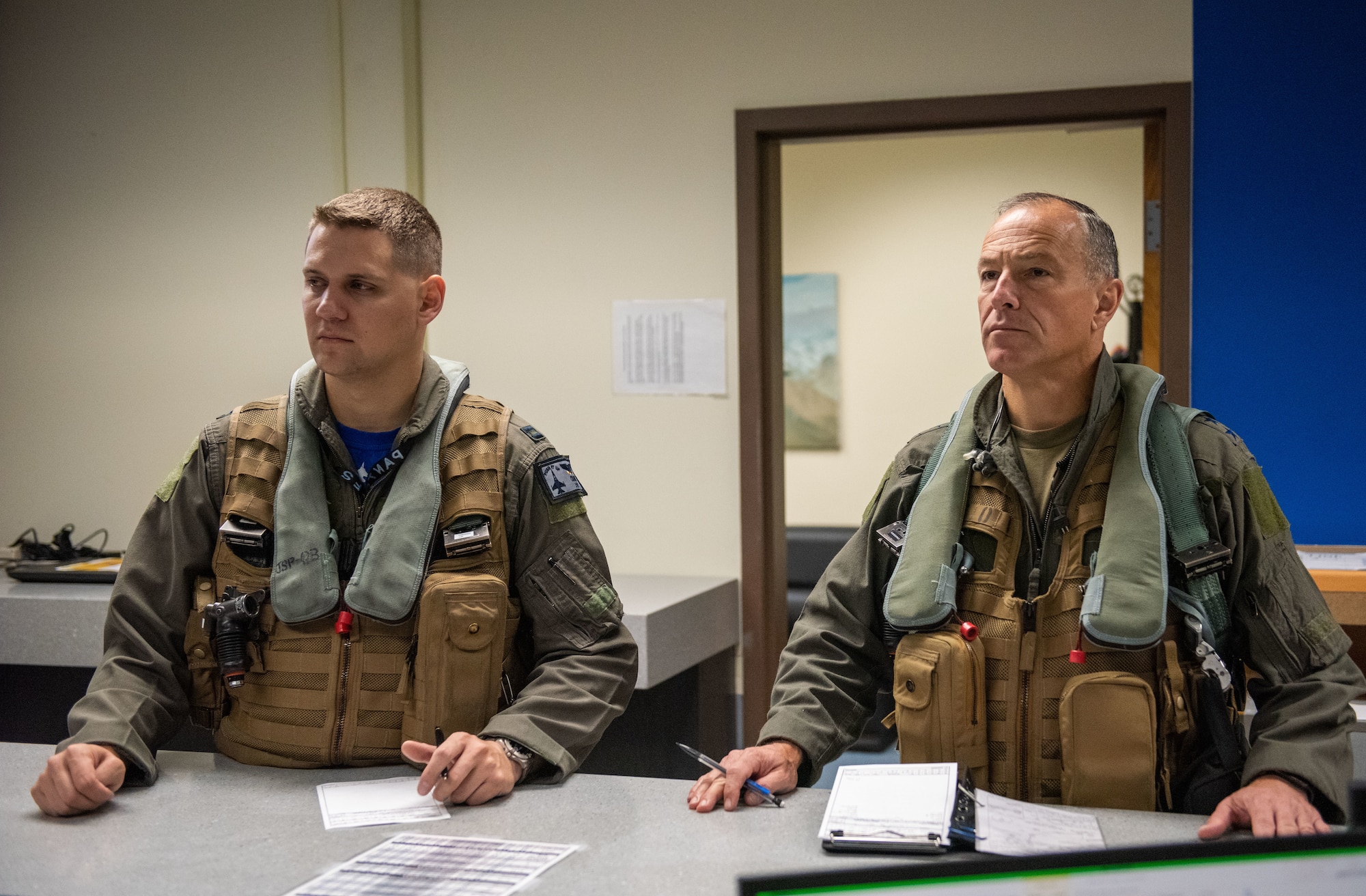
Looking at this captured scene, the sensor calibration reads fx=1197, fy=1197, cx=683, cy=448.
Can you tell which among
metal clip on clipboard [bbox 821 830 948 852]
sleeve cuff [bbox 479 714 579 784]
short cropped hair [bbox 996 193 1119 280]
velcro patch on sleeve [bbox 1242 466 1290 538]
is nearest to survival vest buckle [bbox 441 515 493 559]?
sleeve cuff [bbox 479 714 579 784]

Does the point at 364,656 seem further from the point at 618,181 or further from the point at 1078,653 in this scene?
the point at 618,181

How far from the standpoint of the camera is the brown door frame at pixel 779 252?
3.21m

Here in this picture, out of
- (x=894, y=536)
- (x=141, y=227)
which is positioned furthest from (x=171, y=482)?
(x=141, y=227)

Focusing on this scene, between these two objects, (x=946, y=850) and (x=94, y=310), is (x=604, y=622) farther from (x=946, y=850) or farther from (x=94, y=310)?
(x=94, y=310)

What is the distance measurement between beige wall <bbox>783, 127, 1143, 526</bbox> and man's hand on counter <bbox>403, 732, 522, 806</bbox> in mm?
4588

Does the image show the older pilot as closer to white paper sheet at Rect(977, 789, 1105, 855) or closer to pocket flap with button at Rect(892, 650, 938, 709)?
pocket flap with button at Rect(892, 650, 938, 709)

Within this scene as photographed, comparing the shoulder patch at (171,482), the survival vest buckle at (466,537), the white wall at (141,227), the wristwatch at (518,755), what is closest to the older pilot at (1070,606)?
the wristwatch at (518,755)

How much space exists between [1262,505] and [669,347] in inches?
80.5

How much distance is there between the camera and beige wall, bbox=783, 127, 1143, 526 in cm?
578

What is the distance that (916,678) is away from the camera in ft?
5.92

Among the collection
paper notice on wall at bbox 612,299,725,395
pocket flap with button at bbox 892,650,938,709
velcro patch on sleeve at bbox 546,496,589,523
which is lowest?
pocket flap with button at bbox 892,650,938,709

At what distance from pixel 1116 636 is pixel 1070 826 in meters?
0.31

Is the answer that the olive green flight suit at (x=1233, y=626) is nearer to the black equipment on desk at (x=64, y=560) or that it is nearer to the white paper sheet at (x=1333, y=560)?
the white paper sheet at (x=1333, y=560)

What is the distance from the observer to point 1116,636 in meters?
1.70
